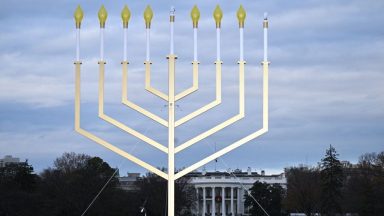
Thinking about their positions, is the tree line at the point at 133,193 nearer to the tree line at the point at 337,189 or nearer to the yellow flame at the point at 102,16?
the tree line at the point at 337,189

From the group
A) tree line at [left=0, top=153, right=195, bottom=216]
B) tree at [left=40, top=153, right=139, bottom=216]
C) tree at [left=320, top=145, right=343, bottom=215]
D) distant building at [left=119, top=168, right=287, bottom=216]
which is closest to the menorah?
tree line at [left=0, top=153, right=195, bottom=216]

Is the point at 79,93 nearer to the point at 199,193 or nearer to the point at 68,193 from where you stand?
the point at 68,193

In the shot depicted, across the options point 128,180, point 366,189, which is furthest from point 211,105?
point 128,180

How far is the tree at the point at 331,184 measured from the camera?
197 feet

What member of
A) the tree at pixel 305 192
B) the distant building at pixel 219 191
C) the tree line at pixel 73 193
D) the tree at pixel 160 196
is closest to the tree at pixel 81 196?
the tree line at pixel 73 193

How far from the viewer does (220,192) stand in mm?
95125

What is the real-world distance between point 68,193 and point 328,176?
51.2 feet

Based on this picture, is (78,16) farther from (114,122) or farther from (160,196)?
(160,196)

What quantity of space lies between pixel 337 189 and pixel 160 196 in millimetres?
11561

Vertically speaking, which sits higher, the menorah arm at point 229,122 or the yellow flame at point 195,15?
the yellow flame at point 195,15

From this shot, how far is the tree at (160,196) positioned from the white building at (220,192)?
13002 millimetres

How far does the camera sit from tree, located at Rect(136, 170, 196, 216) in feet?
210

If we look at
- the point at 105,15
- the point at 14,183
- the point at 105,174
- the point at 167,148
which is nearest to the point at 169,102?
the point at 167,148

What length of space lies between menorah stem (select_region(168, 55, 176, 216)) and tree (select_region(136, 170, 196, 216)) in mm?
41352
